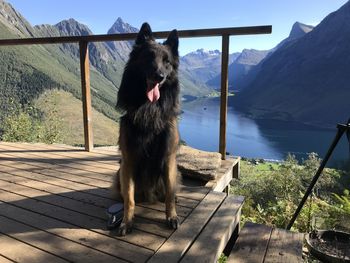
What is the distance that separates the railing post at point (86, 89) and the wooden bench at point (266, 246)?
102 inches

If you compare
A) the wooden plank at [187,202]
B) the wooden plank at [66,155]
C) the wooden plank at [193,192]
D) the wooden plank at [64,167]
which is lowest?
the wooden plank at [187,202]

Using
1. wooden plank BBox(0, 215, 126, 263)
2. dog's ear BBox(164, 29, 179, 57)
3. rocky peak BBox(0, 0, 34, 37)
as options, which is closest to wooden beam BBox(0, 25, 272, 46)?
dog's ear BBox(164, 29, 179, 57)

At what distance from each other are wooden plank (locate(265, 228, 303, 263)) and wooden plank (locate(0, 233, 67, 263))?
133cm

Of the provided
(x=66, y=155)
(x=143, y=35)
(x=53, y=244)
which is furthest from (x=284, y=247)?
(x=66, y=155)

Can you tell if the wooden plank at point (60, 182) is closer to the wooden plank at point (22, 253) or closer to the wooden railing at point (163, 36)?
the wooden plank at point (22, 253)

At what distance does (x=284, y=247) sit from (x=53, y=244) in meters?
1.55

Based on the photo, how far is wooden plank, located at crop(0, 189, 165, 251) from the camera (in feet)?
7.06

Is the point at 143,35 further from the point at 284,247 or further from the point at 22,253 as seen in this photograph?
the point at 284,247

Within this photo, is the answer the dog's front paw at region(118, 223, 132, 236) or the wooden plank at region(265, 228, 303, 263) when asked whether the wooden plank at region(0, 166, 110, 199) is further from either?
the wooden plank at region(265, 228, 303, 263)

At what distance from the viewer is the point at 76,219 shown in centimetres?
245

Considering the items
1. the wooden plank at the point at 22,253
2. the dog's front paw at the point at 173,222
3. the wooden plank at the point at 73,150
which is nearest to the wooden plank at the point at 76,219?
the dog's front paw at the point at 173,222

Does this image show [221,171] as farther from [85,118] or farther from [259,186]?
[259,186]

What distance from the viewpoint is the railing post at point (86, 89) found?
4.31 meters

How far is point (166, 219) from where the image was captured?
7.92ft
